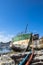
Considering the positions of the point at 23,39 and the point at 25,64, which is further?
the point at 23,39

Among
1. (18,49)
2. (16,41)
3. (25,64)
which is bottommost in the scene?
(25,64)

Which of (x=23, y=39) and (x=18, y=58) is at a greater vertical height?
(x=23, y=39)

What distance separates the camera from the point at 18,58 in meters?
16.3

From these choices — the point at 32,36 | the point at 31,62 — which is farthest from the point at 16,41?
the point at 31,62

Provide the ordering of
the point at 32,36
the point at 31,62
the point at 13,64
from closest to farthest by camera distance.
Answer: the point at 31,62 → the point at 13,64 → the point at 32,36

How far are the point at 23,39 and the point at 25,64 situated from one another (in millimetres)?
19560

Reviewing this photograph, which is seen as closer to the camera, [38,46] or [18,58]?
[18,58]

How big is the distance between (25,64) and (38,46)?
46.8ft

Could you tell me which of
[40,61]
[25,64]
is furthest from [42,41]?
[25,64]

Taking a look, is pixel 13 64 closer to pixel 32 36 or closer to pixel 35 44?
pixel 35 44

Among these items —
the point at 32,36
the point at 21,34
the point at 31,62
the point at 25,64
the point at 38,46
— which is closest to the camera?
the point at 25,64

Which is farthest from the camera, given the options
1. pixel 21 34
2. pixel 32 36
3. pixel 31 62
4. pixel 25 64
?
pixel 21 34

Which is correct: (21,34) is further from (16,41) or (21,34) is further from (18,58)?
(18,58)

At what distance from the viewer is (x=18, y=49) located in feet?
88.0
